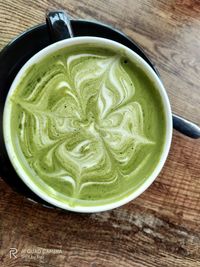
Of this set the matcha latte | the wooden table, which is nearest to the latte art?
the matcha latte

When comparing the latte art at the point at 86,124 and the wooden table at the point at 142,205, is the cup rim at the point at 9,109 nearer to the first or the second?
the latte art at the point at 86,124

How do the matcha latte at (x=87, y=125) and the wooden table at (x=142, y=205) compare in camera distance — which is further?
the wooden table at (x=142, y=205)

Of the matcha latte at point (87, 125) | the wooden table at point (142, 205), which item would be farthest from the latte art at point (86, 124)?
the wooden table at point (142, 205)

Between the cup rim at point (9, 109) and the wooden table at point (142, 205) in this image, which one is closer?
the cup rim at point (9, 109)

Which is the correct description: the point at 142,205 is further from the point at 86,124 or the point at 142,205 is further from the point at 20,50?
the point at 20,50

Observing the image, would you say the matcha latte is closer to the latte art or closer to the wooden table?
the latte art

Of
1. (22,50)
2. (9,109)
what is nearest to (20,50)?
(22,50)
